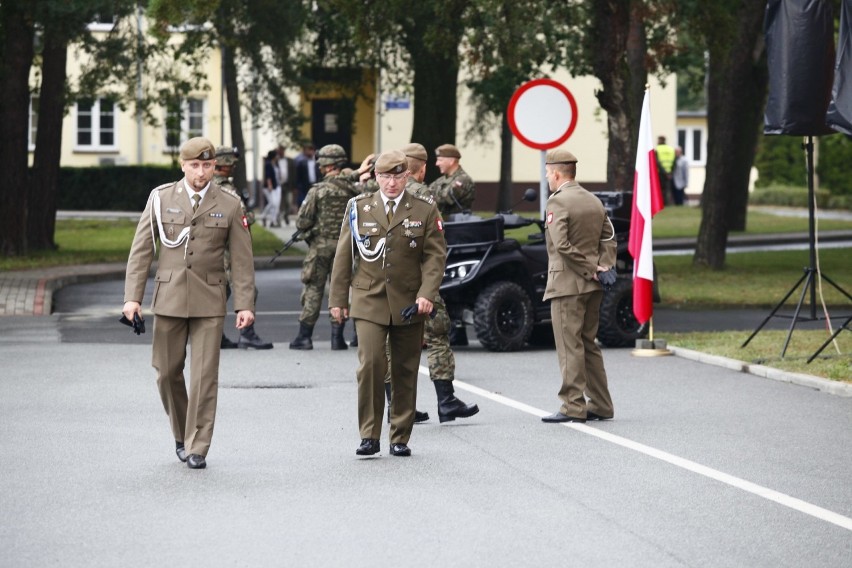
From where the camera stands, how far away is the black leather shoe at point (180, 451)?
968 cm

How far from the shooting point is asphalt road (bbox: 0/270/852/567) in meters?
7.36

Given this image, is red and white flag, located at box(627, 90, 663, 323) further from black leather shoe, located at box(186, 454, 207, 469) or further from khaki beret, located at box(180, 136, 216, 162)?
black leather shoe, located at box(186, 454, 207, 469)

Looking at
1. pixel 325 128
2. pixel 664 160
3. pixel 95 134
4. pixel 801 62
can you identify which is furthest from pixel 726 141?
pixel 95 134

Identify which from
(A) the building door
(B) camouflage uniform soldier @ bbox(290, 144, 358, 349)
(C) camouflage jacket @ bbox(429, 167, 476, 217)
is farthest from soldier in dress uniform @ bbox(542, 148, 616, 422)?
(A) the building door

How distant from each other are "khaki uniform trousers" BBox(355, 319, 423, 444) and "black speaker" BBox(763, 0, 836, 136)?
5906 millimetres

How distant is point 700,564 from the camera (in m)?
7.02

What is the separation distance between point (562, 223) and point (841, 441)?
2.38 m

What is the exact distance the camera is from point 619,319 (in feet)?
55.4

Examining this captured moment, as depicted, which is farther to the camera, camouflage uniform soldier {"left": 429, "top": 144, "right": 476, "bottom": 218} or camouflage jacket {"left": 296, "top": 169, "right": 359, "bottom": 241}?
camouflage jacket {"left": 296, "top": 169, "right": 359, "bottom": 241}

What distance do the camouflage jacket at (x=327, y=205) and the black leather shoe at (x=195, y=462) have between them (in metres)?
6.79

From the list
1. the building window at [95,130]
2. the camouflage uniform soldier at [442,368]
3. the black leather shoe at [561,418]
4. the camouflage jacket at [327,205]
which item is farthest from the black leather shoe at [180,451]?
the building window at [95,130]

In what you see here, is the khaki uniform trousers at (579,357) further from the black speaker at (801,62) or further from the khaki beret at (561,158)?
the black speaker at (801,62)

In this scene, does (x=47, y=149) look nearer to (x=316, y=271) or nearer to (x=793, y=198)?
(x=316, y=271)

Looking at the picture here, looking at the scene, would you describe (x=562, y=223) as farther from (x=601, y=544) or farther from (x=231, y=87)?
(x=231, y=87)
